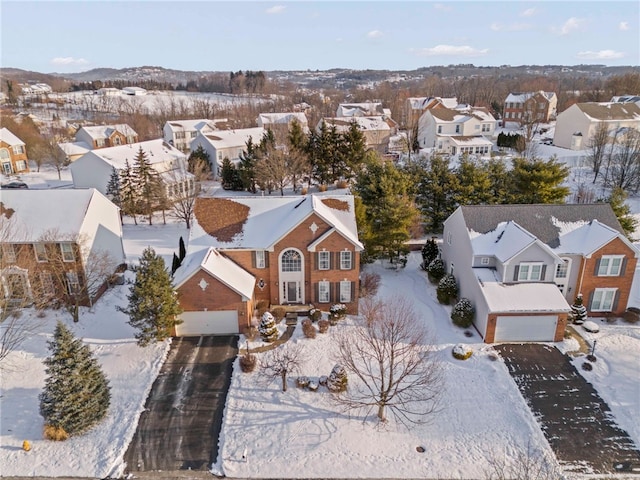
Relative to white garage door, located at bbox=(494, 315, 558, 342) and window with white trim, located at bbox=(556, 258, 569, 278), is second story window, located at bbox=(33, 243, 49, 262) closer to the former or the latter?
white garage door, located at bbox=(494, 315, 558, 342)

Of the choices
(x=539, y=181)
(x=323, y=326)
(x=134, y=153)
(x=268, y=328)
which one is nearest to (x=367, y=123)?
(x=134, y=153)

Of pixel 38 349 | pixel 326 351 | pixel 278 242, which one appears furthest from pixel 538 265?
pixel 38 349

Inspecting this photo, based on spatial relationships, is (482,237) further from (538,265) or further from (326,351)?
(326,351)

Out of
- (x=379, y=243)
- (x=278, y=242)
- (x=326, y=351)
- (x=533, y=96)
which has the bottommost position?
(x=326, y=351)

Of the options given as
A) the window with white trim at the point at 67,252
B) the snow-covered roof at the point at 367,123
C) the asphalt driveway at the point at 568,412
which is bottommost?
the asphalt driveway at the point at 568,412

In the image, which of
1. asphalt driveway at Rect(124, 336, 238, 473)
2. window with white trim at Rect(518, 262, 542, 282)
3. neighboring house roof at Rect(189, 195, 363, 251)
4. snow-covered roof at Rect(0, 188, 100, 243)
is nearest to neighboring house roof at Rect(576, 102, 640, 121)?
window with white trim at Rect(518, 262, 542, 282)

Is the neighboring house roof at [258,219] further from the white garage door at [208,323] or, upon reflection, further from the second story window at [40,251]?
the second story window at [40,251]

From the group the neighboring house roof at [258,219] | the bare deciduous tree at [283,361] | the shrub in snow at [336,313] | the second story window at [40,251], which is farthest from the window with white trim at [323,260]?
the second story window at [40,251]
